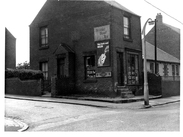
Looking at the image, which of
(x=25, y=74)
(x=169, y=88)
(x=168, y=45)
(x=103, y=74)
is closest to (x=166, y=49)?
(x=168, y=45)

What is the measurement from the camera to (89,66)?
65.1 feet

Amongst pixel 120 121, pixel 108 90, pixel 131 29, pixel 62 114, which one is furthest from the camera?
pixel 131 29

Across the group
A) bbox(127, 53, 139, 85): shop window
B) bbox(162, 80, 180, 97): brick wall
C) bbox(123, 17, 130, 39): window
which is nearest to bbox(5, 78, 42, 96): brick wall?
bbox(127, 53, 139, 85): shop window

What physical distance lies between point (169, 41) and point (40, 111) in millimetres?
26710

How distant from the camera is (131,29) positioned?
68.0 feet

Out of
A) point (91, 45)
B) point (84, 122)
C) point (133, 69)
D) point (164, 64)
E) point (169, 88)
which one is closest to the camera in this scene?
point (84, 122)

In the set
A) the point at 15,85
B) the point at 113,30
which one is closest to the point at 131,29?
the point at 113,30

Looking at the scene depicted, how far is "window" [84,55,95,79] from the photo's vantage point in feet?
64.3

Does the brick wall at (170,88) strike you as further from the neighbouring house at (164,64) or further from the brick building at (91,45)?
the neighbouring house at (164,64)

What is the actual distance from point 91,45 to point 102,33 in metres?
1.48

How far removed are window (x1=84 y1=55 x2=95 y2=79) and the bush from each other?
16.0 ft

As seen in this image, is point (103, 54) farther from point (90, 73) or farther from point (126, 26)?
point (126, 26)

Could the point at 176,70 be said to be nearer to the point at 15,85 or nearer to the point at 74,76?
the point at 74,76

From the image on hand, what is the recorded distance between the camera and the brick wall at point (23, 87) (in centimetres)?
2048
